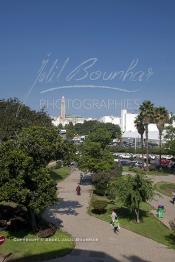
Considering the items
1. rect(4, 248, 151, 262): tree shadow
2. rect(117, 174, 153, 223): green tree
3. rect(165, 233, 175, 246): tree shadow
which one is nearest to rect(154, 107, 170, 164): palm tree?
rect(117, 174, 153, 223): green tree

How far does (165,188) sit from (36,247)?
29618mm

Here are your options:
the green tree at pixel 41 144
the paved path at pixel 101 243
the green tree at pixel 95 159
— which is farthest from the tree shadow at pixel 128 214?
the green tree at pixel 95 159

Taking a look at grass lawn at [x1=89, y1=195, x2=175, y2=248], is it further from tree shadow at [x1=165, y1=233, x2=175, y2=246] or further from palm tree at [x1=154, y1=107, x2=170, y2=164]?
palm tree at [x1=154, y1=107, x2=170, y2=164]

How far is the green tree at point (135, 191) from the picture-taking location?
104 feet

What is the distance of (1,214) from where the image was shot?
2972cm

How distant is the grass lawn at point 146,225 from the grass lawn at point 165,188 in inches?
472

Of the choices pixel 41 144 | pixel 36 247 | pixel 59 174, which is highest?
pixel 41 144

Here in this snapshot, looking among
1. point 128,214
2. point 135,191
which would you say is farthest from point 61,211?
point 135,191

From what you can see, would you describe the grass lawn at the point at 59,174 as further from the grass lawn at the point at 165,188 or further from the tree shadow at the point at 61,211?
the tree shadow at the point at 61,211

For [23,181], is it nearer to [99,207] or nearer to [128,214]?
[99,207]

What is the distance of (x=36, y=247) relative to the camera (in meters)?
24.5

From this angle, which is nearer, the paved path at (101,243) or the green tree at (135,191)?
the paved path at (101,243)

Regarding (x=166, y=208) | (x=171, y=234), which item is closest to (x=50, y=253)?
(x=171, y=234)

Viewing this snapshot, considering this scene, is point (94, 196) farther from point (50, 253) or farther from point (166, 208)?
point (50, 253)
